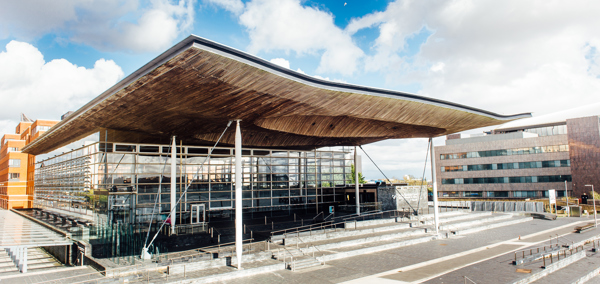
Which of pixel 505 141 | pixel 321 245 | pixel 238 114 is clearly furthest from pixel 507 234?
pixel 505 141

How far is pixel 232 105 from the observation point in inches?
607

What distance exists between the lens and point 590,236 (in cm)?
2444

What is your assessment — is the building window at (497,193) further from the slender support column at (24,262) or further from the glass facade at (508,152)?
the slender support column at (24,262)

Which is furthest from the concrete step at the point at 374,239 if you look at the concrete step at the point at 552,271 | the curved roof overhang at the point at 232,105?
the concrete step at the point at 552,271

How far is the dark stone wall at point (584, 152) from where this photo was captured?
51.9 meters

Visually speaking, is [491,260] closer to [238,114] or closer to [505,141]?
[238,114]

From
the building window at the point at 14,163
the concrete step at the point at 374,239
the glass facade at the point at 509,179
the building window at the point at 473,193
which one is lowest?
the building window at the point at 473,193

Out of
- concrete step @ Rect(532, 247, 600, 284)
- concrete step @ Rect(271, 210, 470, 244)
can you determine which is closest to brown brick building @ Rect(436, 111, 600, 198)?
concrete step @ Rect(271, 210, 470, 244)

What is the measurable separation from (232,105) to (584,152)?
59128mm

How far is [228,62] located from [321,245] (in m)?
11.9

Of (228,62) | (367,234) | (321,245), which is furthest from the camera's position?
(367,234)

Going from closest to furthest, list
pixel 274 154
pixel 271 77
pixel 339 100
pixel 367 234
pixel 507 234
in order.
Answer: pixel 271 77 → pixel 339 100 → pixel 367 234 → pixel 507 234 → pixel 274 154

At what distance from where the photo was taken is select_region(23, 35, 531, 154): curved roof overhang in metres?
11.6

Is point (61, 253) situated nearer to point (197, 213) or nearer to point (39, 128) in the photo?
point (197, 213)
